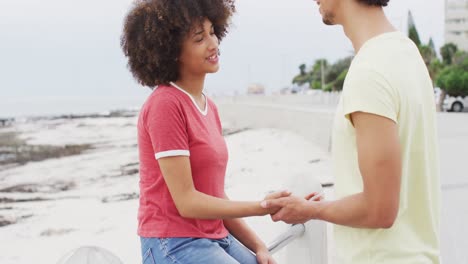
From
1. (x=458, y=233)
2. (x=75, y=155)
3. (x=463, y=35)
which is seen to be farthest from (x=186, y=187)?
(x=463, y=35)

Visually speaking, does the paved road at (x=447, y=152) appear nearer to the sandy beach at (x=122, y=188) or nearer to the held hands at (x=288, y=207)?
the sandy beach at (x=122, y=188)

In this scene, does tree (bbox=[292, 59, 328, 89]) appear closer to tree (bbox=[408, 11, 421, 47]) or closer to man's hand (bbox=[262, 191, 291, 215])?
tree (bbox=[408, 11, 421, 47])

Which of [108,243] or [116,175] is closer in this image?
[108,243]

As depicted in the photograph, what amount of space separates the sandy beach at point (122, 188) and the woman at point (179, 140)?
0.49 m

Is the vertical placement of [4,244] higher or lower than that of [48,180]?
higher

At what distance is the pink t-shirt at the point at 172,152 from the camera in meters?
1.71

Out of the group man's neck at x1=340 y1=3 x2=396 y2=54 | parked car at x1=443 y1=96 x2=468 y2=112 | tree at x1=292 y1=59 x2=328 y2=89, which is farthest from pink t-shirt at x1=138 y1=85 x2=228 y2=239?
tree at x1=292 y1=59 x2=328 y2=89

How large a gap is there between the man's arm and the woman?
0.33 m

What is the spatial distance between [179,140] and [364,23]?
63 cm

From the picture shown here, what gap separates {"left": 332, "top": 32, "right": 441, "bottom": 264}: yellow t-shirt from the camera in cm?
147

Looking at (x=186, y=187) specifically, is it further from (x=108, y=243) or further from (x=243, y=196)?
(x=243, y=196)

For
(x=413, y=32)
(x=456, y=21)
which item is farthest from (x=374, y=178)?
(x=456, y=21)

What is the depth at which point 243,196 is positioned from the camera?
992 cm

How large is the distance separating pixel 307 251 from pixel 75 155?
22.2 m
